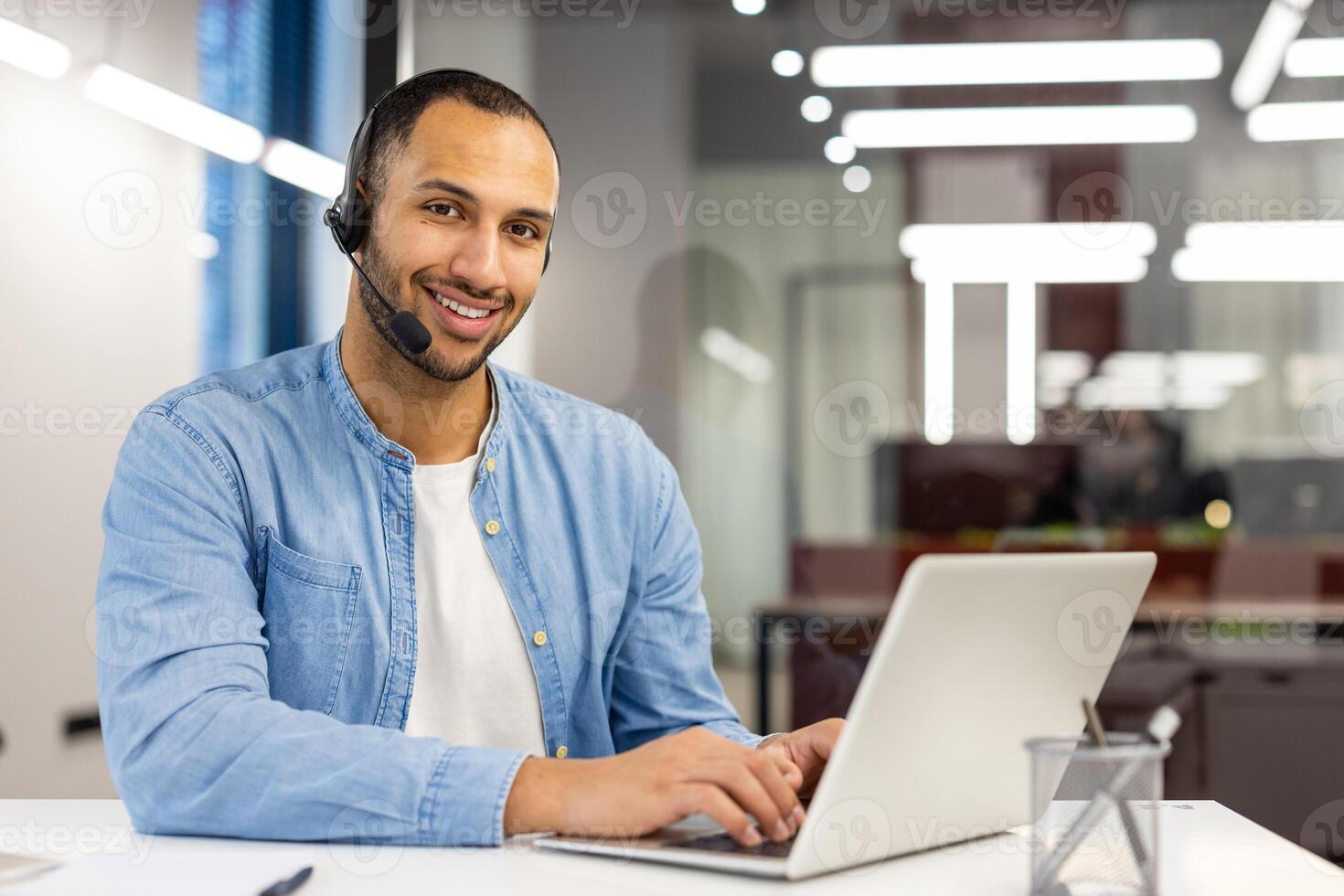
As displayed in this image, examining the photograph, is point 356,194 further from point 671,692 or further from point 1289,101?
point 1289,101

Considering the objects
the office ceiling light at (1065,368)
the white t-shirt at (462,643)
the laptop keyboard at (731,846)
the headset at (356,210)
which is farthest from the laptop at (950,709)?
the office ceiling light at (1065,368)

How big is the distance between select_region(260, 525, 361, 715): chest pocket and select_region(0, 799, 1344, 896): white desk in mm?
243

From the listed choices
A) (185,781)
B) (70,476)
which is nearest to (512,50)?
(70,476)

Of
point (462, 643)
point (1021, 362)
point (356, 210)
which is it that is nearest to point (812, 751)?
point (462, 643)

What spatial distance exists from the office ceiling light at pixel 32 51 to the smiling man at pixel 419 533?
1032 millimetres

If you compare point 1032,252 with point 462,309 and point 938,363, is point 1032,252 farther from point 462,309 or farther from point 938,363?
point 462,309

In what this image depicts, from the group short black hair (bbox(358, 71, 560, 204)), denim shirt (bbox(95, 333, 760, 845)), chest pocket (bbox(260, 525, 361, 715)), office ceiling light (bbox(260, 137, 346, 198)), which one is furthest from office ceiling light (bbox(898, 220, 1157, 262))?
chest pocket (bbox(260, 525, 361, 715))

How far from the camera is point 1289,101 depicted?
3023mm

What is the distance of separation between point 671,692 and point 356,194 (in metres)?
0.68

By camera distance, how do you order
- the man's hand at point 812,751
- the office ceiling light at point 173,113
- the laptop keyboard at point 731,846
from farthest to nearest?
the office ceiling light at point 173,113 < the man's hand at point 812,751 < the laptop keyboard at point 731,846

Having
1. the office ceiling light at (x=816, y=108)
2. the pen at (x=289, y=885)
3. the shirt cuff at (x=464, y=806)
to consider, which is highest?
the office ceiling light at (x=816, y=108)

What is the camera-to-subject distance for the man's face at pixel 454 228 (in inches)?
54.6

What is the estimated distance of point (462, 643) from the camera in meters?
1.35

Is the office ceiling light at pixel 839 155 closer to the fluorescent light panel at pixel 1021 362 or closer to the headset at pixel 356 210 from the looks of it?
the fluorescent light panel at pixel 1021 362
